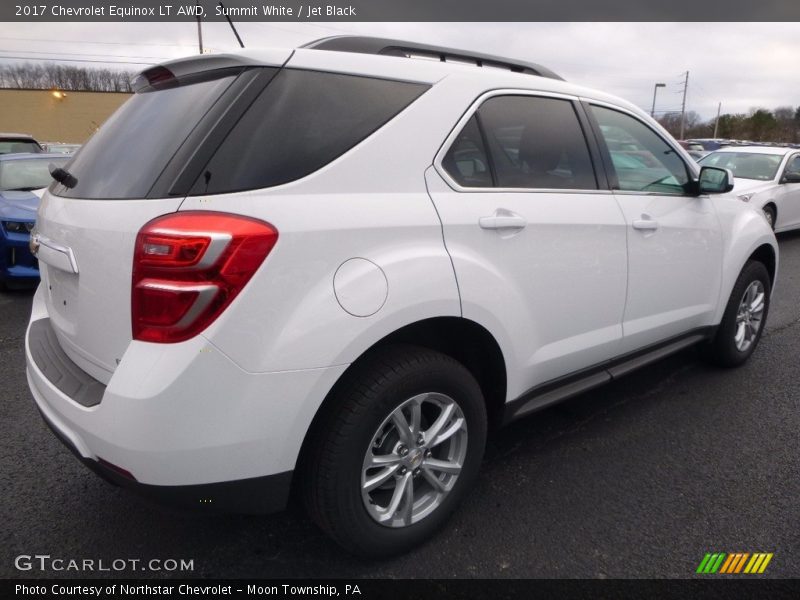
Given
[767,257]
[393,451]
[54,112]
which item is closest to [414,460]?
[393,451]

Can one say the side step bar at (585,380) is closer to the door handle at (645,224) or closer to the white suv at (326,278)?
the white suv at (326,278)

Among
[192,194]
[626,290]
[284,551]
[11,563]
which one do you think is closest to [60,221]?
[192,194]

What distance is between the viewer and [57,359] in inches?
82.0

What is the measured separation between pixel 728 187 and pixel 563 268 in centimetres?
151

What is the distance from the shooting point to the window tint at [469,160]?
83.3 inches

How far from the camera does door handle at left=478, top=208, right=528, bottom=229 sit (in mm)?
2107

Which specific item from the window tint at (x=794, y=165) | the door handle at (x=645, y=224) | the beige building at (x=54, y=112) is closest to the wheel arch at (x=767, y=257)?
the door handle at (x=645, y=224)

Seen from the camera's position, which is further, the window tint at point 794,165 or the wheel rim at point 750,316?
the window tint at point 794,165

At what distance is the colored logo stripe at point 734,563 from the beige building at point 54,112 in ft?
138

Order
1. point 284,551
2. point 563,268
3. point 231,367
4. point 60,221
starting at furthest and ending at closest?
point 563,268 < point 284,551 < point 60,221 < point 231,367

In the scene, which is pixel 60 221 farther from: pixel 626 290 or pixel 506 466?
pixel 626 290

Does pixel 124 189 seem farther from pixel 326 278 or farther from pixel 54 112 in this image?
pixel 54 112

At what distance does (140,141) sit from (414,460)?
1471 millimetres

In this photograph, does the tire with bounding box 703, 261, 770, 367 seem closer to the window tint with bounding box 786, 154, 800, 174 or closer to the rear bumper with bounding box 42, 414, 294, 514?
the rear bumper with bounding box 42, 414, 294, 514
